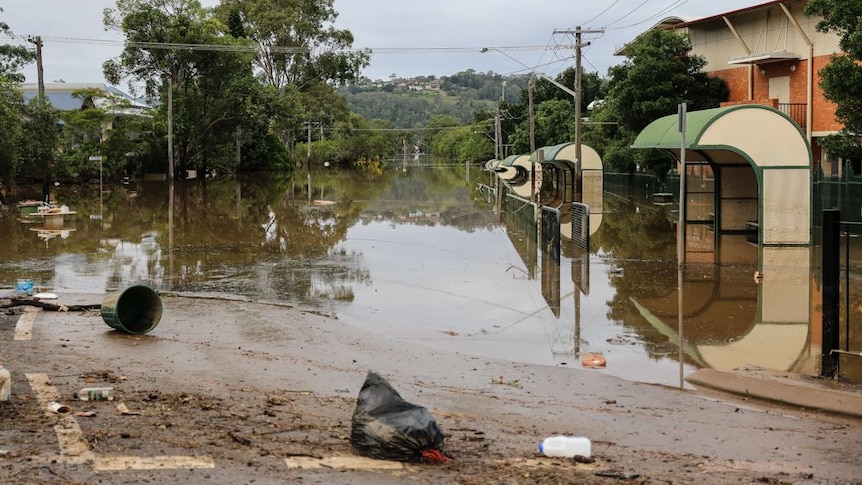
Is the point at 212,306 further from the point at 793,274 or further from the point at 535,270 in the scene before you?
the point at 793,274

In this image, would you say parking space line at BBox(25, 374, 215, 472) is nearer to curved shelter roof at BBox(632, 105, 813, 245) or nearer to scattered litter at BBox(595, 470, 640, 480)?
scattered litter at BBox(595, 470, 640, 480)

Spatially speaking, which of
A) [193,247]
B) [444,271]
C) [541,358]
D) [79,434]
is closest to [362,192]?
[193,247]

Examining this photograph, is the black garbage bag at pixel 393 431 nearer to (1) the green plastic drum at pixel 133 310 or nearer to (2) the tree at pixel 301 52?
(1) the green plastic drum at pixel 133 310

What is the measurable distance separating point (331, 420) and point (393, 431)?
1543 mm

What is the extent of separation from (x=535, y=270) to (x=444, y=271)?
2006 mm

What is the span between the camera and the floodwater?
532 inches

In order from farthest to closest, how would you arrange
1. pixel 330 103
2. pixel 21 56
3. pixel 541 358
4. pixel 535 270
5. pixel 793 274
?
1. pixel 330 103
2. pixel 21 56
3. pixel 535 270
4. pixel 793 274
5. pixel 541 358

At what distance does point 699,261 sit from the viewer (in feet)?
73.4

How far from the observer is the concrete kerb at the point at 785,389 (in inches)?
379

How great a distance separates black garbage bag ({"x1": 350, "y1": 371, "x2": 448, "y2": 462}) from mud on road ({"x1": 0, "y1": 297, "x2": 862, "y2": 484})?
0.42ft

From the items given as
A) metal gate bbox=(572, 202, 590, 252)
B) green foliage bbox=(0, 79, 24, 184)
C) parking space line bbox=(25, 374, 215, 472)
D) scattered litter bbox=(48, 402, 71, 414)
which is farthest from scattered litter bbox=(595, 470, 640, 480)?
green foliage bbox=(0, 79, 24, 184)

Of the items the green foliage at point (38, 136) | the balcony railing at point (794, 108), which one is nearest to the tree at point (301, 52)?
the green foliage at point (38, 136)

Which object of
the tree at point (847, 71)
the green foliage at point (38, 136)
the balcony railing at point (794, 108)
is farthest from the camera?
the green foliage at point (38, 136)

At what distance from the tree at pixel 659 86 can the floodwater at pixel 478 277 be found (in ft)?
22.5
